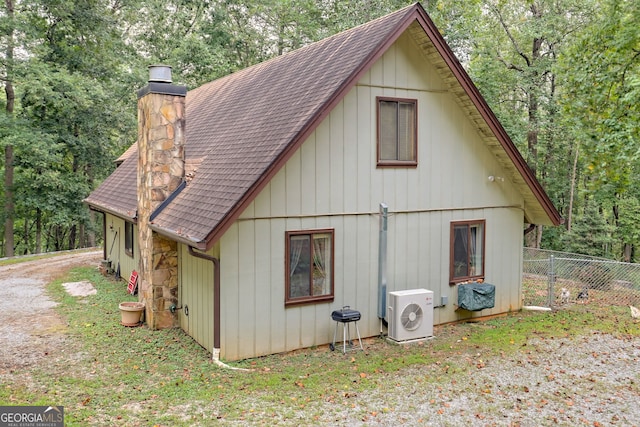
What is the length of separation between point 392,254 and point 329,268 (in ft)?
4.64

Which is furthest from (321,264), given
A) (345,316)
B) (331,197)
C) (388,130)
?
(388,130)

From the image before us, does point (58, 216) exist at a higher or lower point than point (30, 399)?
higher

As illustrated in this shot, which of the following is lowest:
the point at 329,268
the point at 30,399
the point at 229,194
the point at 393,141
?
the point at 30,399

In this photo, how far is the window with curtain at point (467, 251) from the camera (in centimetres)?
1048

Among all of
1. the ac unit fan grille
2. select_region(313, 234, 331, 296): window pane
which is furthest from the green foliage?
select_region(313, 234, 331, 296): window pane

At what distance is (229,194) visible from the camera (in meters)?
8.15

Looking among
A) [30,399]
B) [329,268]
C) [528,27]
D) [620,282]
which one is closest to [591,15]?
[528,27]

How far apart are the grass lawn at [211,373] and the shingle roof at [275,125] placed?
200 cm

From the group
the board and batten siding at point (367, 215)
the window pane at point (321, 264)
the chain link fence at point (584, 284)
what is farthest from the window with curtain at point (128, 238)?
the chain link fence at point (584, 284)

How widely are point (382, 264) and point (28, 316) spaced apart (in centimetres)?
763

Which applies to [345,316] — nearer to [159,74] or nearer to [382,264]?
[382,264]

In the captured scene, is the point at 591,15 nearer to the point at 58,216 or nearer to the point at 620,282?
the point at 620,282

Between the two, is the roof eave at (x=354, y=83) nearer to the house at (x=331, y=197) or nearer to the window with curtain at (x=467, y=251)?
the house at (x=331, y=197)

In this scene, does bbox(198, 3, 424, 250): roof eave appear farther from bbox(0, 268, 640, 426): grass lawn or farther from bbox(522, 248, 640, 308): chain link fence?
bbox(522, 248, 640, 308): chain link fence
